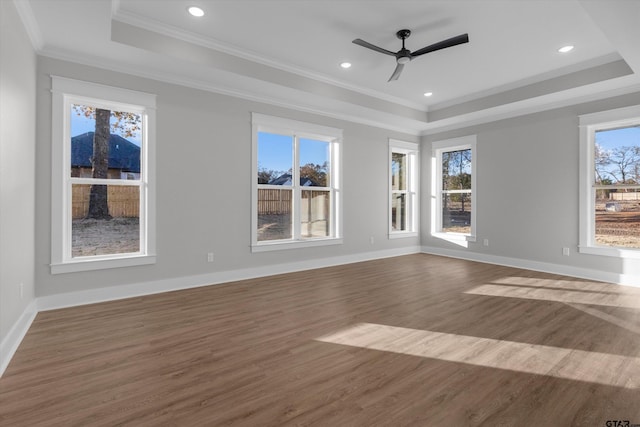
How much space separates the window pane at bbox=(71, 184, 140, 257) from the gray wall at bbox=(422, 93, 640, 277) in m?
5.89

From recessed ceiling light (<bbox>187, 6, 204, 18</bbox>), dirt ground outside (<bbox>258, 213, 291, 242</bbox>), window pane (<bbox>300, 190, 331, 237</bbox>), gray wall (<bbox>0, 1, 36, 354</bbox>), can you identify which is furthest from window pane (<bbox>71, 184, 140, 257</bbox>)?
window pane (<bbox>300, 190, 331, 237</bbox>)

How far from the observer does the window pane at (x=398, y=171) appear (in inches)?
272

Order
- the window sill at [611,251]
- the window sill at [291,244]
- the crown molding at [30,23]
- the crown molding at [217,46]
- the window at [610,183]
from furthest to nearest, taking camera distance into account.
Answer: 1. the window sill at [291,244]
2. the window at [610,183]
3. the window sill at [611,251]
4. the crown molding at [217,46]
5. the crown molding at [30,23]

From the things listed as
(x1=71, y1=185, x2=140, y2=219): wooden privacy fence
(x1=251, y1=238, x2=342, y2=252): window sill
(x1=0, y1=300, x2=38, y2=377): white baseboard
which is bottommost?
(x1=0, y1=300, x2=38, y2=377): white baseboard

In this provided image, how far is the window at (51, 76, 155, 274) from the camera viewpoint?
340 cm

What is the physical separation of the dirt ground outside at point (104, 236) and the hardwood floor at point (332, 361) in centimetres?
67

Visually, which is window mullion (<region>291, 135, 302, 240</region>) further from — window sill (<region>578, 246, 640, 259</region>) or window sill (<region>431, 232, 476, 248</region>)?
window sill (<region>578, 246, 640, 259</region>)

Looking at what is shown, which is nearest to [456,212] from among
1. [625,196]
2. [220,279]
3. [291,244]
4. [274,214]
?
[625,196]

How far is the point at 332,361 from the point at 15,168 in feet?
9.73

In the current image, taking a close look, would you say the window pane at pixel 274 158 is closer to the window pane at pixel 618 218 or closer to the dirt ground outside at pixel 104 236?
the dirt ground outside at pixel 104 236

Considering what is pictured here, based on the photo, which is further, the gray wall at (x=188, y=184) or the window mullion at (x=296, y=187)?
the window mullion at (x=296, y=187)

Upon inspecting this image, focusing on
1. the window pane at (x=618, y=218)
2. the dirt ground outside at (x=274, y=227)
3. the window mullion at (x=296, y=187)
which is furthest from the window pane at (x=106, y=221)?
the window pane at (x=618, y=218)

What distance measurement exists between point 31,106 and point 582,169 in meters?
7.09

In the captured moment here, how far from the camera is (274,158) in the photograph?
514cm
